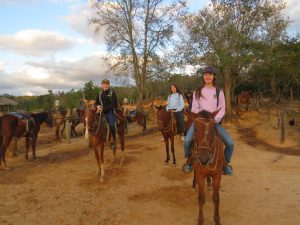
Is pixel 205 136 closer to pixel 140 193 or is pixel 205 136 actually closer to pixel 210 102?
pixel 210 102

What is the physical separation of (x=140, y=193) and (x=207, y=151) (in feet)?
11.3

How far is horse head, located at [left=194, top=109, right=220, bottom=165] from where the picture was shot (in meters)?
5.07

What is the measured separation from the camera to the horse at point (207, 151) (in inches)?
201

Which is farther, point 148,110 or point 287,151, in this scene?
point 148,110

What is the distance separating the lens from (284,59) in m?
23.0

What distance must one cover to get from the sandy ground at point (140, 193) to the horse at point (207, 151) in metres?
0.85

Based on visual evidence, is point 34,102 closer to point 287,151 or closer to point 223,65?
point 223,65

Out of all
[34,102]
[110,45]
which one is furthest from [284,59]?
[34,102]

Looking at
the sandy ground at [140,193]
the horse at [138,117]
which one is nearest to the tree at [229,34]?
the horse at [138,117]

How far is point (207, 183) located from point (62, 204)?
3454mm

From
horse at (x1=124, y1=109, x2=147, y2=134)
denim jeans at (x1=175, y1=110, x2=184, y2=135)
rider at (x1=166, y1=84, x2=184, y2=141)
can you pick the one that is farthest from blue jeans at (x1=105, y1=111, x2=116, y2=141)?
horse at (x1=124, y1=109, x2=147, y2=134)

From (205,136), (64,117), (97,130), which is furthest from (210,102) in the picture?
(64,117)

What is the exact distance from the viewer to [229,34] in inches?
819

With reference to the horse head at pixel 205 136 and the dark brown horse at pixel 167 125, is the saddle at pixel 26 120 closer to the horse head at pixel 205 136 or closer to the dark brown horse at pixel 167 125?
the dark brown horse at pixel 167 125
